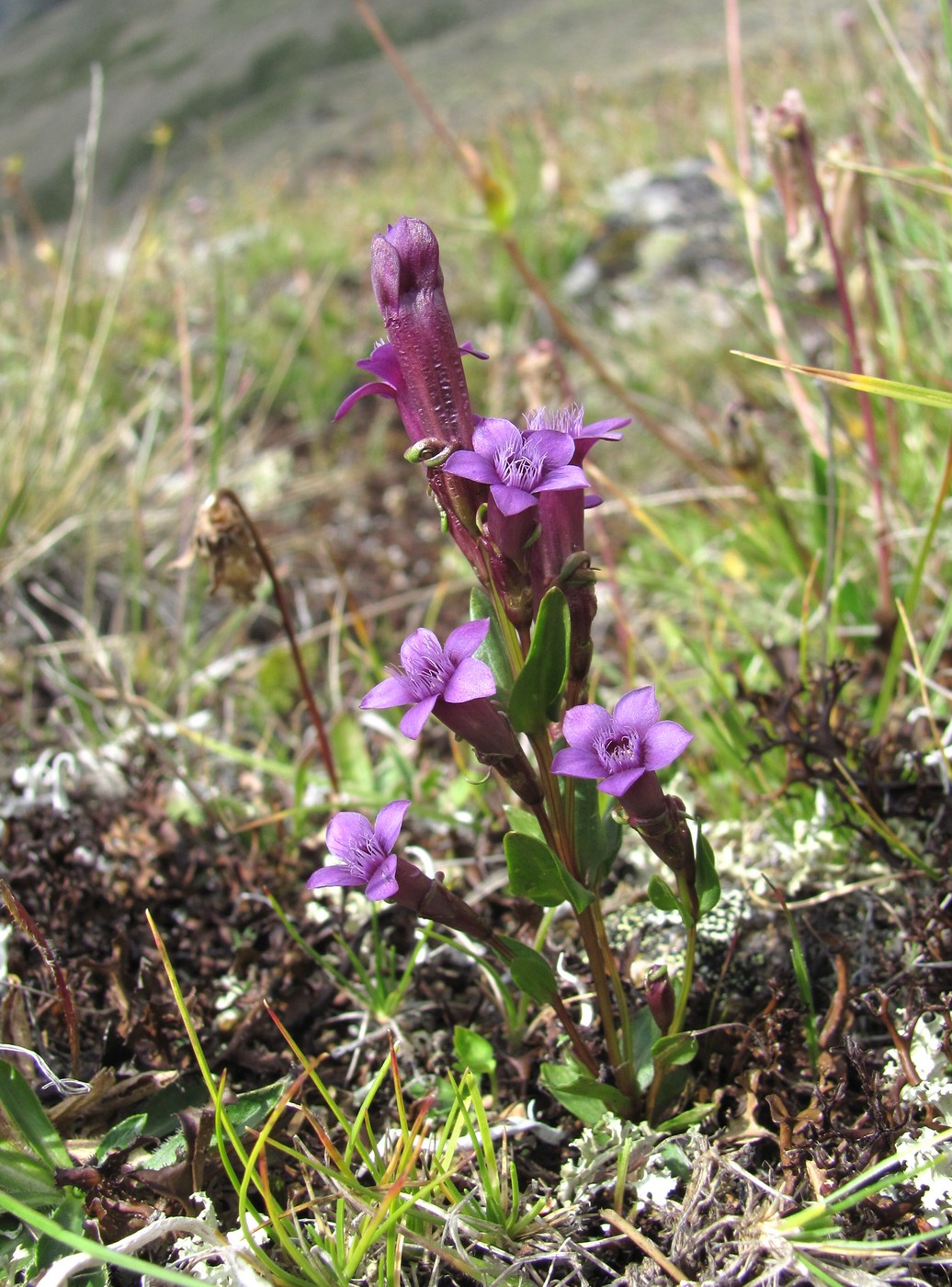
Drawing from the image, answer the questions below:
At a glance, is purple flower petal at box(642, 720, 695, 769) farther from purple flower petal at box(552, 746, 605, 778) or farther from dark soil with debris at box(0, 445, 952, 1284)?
dark soil with debris at box(0, 445, 952, 1284)

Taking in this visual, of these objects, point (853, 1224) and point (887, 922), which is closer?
point (853, 1224)

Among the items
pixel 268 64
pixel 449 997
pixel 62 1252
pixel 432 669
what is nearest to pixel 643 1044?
pixel 449 997

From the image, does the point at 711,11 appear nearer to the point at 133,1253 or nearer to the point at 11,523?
the point at 11,523

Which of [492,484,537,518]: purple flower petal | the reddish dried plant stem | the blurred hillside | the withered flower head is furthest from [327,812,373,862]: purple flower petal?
the blurred hillside

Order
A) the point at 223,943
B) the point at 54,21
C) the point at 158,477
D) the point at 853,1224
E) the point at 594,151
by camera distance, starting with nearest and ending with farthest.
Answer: the point at 853,1224, the point at 223,943, the point at 158,477, the point at 594,151, the point at 54,21

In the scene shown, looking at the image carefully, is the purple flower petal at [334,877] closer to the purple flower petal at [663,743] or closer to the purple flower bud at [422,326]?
the purple flower petal at [663,743]

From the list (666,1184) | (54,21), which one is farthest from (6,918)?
(54,21)
